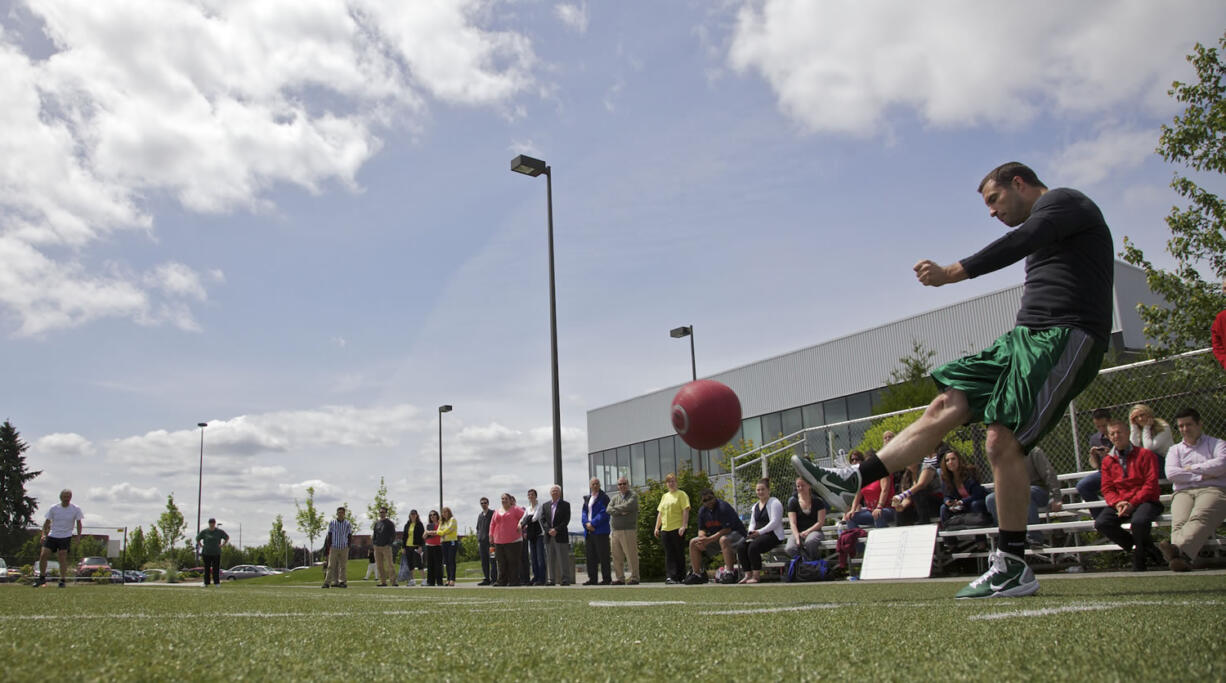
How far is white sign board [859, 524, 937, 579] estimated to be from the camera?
8.84m

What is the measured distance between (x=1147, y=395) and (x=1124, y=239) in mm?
4444

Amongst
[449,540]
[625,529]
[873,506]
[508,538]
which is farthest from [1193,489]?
[449,540]

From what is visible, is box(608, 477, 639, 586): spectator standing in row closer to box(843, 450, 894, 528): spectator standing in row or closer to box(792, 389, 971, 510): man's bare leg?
box(843, 450, 894, 528): spectator standing in row

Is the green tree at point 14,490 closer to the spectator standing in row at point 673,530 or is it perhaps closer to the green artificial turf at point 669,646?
the spectator standing in row at point 673,530

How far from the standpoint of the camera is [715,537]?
13.1 m

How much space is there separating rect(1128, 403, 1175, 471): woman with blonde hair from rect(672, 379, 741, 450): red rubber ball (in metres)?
5.43

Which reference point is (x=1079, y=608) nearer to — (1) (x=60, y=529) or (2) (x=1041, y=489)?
(2) (x=1041, y=489)

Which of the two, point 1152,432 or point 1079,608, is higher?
point 1152,432

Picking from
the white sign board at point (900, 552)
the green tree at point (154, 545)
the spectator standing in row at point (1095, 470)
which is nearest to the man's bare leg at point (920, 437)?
the white sign board at point (900, 552)

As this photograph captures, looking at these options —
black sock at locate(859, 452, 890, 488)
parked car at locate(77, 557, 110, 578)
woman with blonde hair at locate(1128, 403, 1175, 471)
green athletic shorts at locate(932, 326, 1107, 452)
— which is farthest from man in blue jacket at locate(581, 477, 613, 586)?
parked car at locate(77, 557, 110, 578)

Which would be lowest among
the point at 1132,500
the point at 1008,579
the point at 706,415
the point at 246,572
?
the point at 246,572

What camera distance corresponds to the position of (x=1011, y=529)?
4.18m

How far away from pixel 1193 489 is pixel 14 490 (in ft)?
313

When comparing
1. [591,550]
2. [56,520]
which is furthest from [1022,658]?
[56,520]
